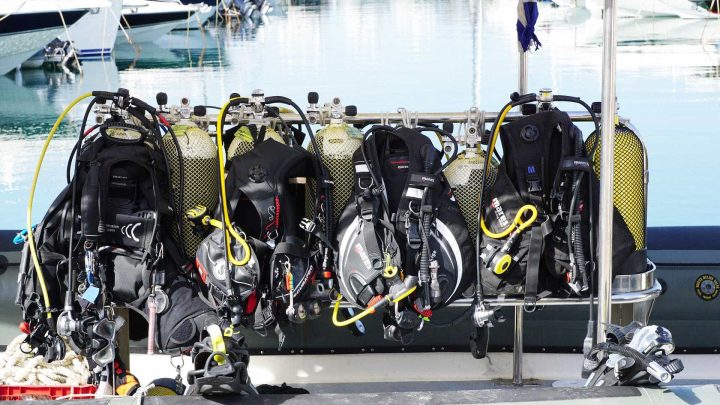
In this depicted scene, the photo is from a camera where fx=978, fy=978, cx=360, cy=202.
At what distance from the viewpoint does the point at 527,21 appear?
126 inches

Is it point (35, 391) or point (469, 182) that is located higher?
point (469, 182)

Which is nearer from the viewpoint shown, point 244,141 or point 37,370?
point 244,141

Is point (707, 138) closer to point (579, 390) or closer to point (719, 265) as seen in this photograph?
point (719, 265)

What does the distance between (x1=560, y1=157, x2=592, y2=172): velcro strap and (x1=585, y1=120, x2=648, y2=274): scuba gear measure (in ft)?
0.32

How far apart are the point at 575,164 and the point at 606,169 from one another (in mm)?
193

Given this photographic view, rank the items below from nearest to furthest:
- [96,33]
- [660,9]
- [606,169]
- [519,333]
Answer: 1. [606,169]
2. [519,333]
3. [96,33]
4. [660,9]

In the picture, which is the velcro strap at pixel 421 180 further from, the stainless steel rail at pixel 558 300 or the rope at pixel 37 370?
the rope at pixel 37 370

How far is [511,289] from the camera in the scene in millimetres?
2848

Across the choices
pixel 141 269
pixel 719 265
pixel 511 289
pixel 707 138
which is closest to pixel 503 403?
pixel 511 289

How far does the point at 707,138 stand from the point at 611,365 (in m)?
6.90

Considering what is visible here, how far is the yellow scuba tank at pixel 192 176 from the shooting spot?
2.93 m

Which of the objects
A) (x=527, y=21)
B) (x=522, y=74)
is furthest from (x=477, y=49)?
(x=527, y=21)

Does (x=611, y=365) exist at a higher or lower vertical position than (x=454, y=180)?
lower

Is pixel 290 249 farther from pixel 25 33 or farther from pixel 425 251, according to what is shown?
pixel 25 33
